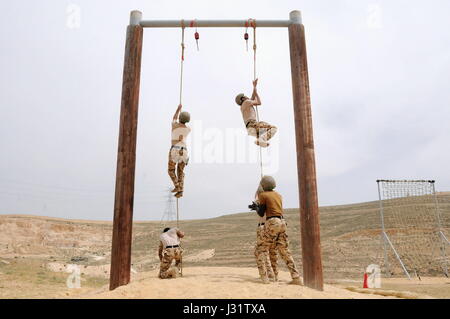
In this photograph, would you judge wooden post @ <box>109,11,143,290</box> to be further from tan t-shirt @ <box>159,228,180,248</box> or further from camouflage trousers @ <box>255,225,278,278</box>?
camouflage trousers @ <box>255,225,278,278</box>

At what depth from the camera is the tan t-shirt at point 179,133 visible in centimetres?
761

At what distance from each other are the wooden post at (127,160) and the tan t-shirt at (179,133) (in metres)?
1.09

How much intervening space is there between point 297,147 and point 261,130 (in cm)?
130

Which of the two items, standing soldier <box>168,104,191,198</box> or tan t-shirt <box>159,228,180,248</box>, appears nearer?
tan t-shirt <box>159,228,180,248</box>

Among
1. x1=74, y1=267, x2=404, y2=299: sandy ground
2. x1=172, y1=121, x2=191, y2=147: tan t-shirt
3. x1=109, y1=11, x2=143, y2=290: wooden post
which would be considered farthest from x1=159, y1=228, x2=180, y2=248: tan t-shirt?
x1=172, y1=121, x2=191, y2=147: tan t-shirt

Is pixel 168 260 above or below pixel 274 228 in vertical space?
below

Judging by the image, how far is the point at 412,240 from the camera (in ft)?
68.3

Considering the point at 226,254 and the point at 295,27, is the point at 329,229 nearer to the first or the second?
the point at 226,254

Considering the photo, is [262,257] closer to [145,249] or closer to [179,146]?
[179,146]

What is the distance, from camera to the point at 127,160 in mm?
6547

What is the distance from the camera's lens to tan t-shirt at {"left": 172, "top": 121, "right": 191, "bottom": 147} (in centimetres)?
761

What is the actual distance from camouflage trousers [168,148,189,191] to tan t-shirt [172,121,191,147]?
0.64 feet
